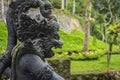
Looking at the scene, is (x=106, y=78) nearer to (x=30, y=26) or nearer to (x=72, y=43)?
(x=30, y=26)

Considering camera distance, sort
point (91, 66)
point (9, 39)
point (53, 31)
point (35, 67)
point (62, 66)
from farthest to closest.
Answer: point (91, 66) → point (62, 66) → point (9, 39) → point (53, 31) → point (35, 67)

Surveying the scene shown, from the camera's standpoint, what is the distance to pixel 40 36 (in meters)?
2.93

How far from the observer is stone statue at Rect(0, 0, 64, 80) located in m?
2.82

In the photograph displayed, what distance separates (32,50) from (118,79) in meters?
10.6

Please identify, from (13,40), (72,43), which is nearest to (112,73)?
(13,40)

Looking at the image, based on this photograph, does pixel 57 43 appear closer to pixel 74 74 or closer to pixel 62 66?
pixel 62 66

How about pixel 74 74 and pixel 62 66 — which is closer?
pixel 62 66

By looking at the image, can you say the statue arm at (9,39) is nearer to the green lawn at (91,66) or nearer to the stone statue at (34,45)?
the stone statue at (34,45)

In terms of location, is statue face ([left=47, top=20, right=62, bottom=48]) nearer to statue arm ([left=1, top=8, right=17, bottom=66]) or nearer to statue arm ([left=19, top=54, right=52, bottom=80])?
statue arm ([left=19, top=54, right=52, bottom=80])

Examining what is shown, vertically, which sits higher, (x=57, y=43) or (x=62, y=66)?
(x=57, y=43)

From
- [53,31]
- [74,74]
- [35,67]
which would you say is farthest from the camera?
[74,74]

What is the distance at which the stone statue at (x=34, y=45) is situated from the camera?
9.27ft

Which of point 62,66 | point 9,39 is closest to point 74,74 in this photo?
point 62,66

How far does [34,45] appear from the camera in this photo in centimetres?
288
